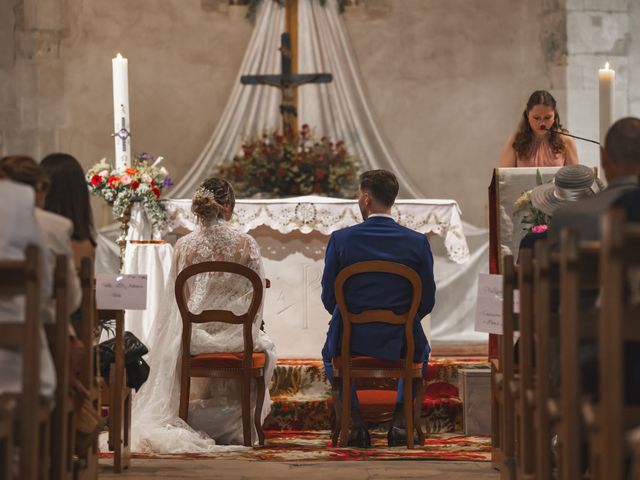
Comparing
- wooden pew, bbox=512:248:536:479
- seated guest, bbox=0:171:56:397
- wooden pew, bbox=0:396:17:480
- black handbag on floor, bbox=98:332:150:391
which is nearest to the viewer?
wooden pew, bbox=0:396:17:480

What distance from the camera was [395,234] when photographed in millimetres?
5914

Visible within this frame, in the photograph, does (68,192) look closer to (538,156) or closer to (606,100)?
(606,100)

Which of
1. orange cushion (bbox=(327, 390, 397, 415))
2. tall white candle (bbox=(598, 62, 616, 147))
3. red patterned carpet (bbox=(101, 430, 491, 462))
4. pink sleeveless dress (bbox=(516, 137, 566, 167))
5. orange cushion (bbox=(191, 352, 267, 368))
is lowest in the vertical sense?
red patterned carpet (bbox=(101, 430, 491, 462))

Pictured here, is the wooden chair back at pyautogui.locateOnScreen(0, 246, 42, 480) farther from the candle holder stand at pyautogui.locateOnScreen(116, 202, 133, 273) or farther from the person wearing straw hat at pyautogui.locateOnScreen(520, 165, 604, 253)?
the candle holder stand at pyautogui.locateOnScreen(116, 202, 133, 273)

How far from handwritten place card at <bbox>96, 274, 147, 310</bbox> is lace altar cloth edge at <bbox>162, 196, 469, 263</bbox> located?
2502 mm

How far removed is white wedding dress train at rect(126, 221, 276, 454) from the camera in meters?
6.17

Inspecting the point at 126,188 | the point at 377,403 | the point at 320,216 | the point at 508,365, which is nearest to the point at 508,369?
the point at 508,365

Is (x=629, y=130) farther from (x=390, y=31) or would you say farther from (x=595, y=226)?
(x=390, y=31)

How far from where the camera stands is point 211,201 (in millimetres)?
6277

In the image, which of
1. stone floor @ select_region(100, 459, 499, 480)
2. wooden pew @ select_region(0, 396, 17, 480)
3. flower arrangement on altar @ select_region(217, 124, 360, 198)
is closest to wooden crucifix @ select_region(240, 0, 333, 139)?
flower arrangement on altar @ select_region(217, 124, 360, 198)

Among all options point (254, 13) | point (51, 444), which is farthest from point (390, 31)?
point (51, 444)

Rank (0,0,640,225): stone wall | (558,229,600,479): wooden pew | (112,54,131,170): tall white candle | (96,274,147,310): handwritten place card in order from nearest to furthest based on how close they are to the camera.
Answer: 1. (558,229,600,479): wooden pew
2. (96,274,147,310): handwritten place card
3. (112,54,131,170): tall white candle
4. (0,0,640,225): stone wall

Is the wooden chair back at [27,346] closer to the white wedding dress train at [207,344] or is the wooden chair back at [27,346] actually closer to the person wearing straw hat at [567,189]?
the person wearing straw hat at [567,189]

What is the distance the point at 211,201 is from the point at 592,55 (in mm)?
4511
